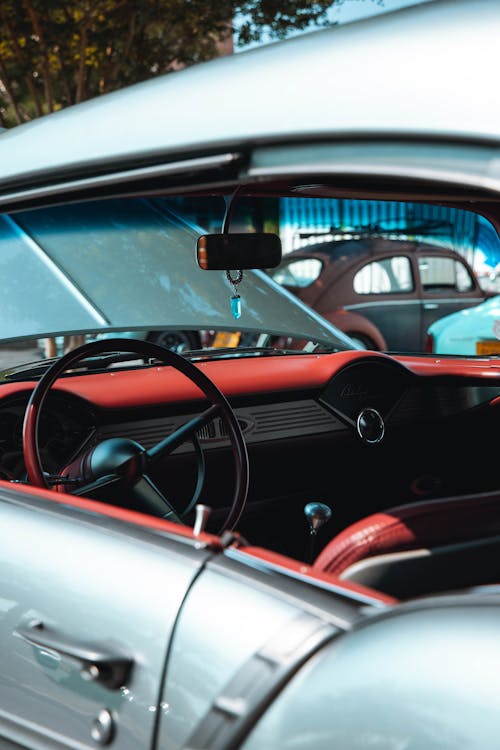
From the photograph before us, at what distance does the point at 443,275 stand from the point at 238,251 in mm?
9966

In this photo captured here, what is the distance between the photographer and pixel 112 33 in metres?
13.1

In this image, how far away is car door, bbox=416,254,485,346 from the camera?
11430 mm

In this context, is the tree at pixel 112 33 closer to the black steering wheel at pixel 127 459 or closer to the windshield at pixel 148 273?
the windshield at pixel 148 273

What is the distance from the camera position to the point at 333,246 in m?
11.2

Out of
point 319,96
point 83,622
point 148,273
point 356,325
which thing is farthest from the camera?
point 356,325

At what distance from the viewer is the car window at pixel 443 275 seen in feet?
37.7

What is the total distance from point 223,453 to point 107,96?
5.78 feet

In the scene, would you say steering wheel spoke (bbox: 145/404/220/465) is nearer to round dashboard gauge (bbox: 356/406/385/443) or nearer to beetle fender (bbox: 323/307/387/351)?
round dashboard gauge (bbox: 356/406/385/443)

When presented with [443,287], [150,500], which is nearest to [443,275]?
[443,287]

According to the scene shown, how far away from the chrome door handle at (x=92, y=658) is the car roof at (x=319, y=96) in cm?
74

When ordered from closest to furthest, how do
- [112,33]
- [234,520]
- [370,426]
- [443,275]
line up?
[234,520], [370,426], [443,275], [112,33]

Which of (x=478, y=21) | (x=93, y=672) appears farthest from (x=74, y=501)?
(x=478, y=21)

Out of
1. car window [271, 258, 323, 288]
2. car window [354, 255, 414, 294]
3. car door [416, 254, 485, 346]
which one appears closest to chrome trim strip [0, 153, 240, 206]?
car window [271, 258, 323, 288]

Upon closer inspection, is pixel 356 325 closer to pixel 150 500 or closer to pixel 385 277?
pixel 385 277
